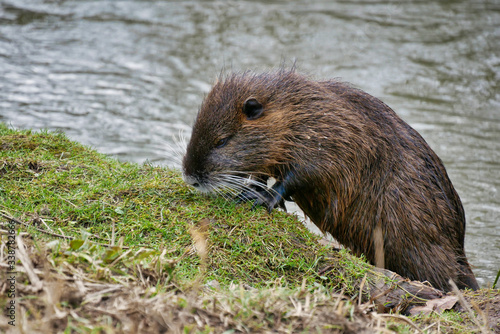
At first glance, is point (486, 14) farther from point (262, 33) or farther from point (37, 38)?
point (37, 38)

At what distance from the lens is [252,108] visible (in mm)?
4227

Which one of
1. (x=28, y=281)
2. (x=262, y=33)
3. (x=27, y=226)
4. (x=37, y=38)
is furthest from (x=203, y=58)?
(x=28, y=281)

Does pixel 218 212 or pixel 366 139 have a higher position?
pixel 366 139

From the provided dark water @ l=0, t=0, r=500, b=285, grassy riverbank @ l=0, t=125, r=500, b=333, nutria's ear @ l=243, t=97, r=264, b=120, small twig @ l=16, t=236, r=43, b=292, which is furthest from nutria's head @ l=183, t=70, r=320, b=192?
dark water @ l=0, t=0, r=500, b=285

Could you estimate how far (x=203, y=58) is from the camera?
991cm

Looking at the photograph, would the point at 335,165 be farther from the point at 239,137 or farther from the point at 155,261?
the point at 155,261

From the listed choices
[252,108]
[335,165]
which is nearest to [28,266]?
[252,108]

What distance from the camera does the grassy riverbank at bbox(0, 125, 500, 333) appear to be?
2.41 m

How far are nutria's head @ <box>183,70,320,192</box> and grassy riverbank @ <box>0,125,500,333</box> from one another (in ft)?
0.68

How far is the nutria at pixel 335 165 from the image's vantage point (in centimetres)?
419

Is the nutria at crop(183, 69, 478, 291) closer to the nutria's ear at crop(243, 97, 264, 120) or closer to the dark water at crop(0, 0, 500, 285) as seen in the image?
the nutria's ear at crop(243, 97, 264, 120)

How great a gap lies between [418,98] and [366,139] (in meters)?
4.99

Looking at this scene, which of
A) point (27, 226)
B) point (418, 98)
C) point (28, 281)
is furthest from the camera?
point (418, 98)

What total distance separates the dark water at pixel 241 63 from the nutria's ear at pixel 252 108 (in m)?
2.32
